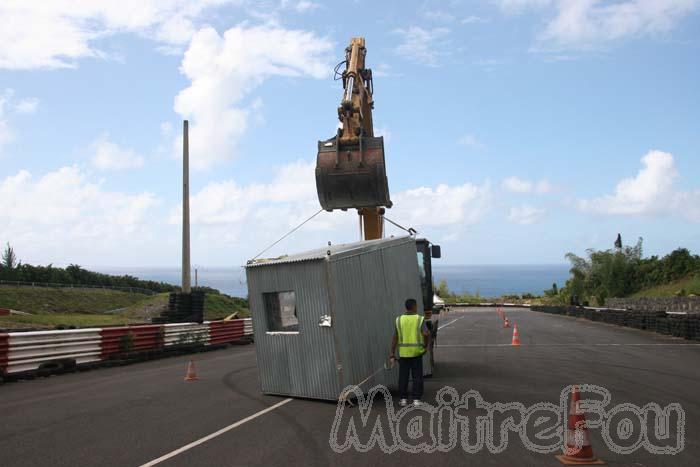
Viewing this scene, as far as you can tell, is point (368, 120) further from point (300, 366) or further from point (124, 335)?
point (300, 366)

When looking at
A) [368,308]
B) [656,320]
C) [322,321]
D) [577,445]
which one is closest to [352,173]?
[368,308]

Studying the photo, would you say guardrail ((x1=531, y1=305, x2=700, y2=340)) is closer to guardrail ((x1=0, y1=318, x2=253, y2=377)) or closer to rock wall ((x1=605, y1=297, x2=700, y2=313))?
rock wall ((x1=605, y1=297, x2=700, y2=313))

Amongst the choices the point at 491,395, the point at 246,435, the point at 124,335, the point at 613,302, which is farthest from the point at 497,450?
the point at 613,302

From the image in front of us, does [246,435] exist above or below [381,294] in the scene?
below

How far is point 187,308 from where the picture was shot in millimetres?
28250

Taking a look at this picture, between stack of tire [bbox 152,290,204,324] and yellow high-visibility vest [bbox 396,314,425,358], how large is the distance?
18.8 m

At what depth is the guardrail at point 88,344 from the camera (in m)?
15.1

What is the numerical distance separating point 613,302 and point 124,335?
144 ft

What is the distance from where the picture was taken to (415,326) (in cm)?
1055

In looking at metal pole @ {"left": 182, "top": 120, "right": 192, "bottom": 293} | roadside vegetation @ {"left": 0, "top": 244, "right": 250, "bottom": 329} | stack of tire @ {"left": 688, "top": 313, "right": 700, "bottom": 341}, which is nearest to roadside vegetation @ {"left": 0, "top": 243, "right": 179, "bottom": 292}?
roadside vegetation @ {"left": 0, "top": 244, "right": 250, "bottom": 329}

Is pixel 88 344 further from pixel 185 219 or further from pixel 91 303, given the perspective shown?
pixel 91 303

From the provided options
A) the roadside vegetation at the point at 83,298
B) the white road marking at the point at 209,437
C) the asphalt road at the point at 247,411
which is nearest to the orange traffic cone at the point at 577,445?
the asphalt road at the point at 247,411

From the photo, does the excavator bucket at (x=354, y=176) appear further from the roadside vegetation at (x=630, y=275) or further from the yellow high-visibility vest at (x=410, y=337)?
the roadside vegetation at (x=630, y=275)

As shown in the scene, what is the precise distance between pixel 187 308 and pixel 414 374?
19.4 metres
